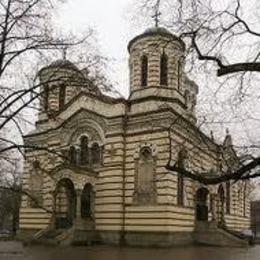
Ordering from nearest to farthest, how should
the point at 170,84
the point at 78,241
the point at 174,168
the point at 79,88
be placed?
the point at 174,168 → the point at 79,88 → the point at 78,241 → the point at 170,84

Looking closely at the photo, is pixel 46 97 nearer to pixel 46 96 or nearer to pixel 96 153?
pixel 46 96

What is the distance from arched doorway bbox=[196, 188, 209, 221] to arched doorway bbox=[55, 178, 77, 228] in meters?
8.96

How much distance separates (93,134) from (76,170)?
3897mm

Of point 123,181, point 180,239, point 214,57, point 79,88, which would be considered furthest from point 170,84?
point 214,57

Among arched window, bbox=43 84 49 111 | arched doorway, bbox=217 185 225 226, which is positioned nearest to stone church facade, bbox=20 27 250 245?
arched doorway, bbox=217 185 225 226

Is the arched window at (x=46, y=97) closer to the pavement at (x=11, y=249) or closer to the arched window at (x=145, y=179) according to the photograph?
the pavement at (x=11, y=249)

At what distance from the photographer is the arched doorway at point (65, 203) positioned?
4066 centimetres

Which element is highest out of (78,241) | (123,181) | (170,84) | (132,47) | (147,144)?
(132,47)

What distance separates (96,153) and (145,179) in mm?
5004

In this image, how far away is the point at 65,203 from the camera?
41.9m

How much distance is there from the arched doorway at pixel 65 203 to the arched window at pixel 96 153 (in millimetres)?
2391

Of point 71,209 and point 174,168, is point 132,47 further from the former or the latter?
point 174,168

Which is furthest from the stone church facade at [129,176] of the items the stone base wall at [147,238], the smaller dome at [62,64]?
the smaller dome at [62,64]

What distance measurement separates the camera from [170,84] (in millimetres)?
40031
